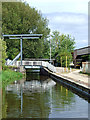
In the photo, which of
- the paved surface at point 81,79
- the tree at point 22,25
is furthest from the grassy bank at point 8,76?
the tree at point 22,25

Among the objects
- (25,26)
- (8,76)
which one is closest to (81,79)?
(8,76)

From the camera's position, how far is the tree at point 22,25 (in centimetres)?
5284

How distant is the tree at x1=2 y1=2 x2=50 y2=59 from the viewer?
173 feet

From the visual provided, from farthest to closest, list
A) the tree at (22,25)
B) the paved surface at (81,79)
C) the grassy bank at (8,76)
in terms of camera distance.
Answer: the tree at (22,25)
the grassy bank at (8,76)
the paved surface at (81,79)

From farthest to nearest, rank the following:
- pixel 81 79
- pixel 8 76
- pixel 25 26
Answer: pixel 25 26, pixel 8 76, pixel 81 79

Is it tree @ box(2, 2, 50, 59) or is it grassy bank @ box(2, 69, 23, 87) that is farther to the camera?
tree @ box(2, 2, 50, 59)

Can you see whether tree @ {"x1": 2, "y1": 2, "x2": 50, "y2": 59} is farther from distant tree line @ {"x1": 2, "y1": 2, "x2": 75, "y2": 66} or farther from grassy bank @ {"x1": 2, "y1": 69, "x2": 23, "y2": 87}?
grassy bank @ {"x1": 2, "y1": 69, "x2": 23, "y2": 87}

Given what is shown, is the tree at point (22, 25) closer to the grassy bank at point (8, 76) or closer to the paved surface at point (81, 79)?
the grassy bank at point (8, 76)

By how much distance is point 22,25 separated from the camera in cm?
5400

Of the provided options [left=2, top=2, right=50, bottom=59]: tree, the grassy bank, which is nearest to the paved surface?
the grassy bank

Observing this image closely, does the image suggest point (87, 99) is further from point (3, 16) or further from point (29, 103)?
point (3, 16)

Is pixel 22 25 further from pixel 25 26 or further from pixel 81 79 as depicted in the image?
pixel 81 79

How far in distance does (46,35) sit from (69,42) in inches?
714

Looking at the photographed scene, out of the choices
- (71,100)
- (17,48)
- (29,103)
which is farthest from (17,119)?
(17,48)
